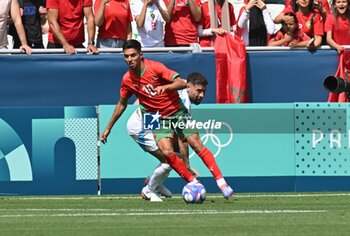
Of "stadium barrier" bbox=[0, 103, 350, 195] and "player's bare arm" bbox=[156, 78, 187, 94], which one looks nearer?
"player's bare arm" bbox=[156, 78, 187, 94]

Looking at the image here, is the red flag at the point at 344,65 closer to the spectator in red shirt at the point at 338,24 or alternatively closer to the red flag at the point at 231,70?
the spectator in red shirt at the point at 338,24

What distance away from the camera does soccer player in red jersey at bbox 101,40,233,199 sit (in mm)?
13828

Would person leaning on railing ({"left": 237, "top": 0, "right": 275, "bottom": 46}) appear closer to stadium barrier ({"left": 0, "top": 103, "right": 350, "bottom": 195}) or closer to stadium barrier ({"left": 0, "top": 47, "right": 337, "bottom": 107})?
stadium barrier ({"left": 0, "top": 47, "right": 337, "bottom": 107})

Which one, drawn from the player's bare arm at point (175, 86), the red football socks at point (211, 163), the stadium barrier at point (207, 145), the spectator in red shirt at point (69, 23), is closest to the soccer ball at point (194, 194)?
the red football socks at point (211, 163)

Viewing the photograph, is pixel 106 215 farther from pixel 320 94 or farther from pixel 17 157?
pixel 320 94

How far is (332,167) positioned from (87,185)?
12.6 ft

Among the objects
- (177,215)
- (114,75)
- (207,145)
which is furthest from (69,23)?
(177,215)

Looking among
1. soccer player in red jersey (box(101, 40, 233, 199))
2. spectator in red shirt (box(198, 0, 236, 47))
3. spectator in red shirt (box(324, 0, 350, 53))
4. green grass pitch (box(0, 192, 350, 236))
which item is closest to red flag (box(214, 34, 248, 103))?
spectator in red shirt (box(198, 0, 236, 47))

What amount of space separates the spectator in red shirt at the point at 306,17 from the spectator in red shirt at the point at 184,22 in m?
1.39

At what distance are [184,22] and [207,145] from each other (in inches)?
83.9

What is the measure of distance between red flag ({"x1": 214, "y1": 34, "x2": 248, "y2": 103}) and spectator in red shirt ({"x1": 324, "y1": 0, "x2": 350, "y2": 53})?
1.44 m

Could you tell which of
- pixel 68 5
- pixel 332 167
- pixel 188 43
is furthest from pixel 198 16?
pixel 332 167

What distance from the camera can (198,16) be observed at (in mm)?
17203

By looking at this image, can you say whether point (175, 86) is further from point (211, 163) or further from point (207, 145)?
point (207, 145)
